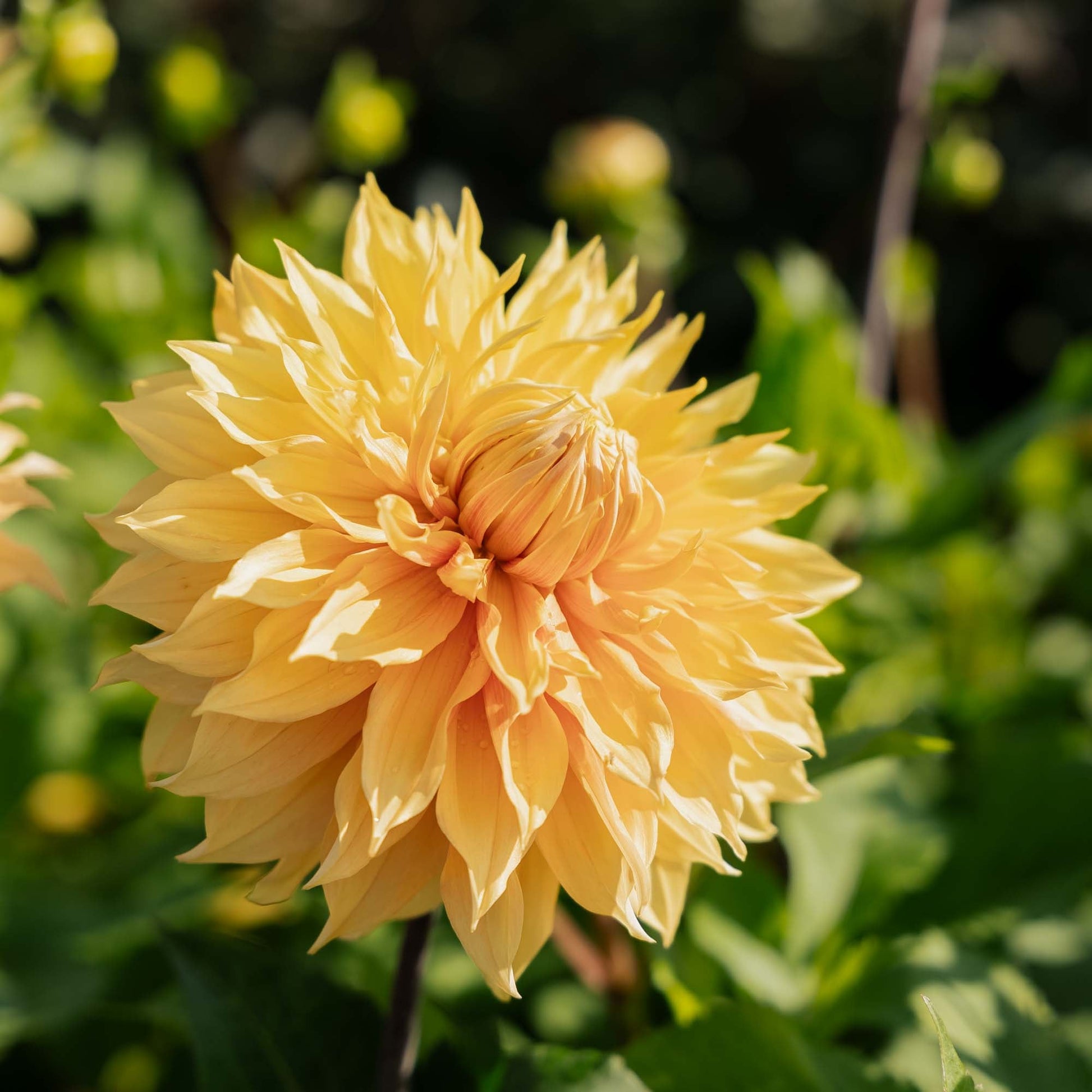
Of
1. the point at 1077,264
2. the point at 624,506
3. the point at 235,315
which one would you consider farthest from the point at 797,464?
the point at 1077,264

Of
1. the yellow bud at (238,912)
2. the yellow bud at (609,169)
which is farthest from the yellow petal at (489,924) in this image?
the yellow bud at (609,169)

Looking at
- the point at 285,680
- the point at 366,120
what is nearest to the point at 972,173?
the point at 366,120

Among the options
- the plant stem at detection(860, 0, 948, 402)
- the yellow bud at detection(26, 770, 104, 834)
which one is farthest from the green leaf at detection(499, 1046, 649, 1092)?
the plant stem at detection(860, 0, 948, 402)

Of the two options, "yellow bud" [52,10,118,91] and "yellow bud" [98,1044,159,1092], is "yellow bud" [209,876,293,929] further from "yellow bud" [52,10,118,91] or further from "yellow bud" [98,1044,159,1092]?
"yellow bud" [52,10,118,91]

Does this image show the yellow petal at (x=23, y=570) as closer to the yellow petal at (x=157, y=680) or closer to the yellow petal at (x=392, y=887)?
the yellow petal at (x=157, y=680)

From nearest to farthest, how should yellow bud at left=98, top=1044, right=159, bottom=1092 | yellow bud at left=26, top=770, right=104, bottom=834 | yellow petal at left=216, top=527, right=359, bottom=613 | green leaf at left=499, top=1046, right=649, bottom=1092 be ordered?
yellow petal at left=216, top=527, right=359, bottom=613
green leaf at left=499, top=1046, right=649, bottom=1092
yellow bud at left=98, top=1044, right=159, bottom=1092
yellow bud at left=26, top=770, right=104, bottom=834
